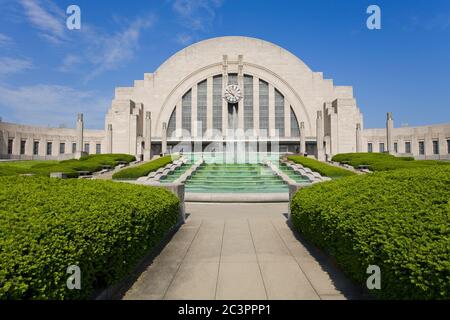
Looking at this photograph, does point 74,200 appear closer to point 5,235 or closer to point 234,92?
point 5,235

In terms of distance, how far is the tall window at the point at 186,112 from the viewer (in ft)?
163

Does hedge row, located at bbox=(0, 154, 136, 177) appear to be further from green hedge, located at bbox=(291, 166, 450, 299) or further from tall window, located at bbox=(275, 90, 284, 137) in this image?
tall window, located at bbox=(275, 90, 284, 137)

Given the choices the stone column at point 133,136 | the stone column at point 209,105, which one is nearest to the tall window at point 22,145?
the stone column at point 133,136

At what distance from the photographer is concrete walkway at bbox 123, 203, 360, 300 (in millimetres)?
4266

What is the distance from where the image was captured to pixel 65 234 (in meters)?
3.26

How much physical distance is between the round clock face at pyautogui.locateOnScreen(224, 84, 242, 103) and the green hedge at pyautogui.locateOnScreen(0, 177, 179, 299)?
44747 millimetres

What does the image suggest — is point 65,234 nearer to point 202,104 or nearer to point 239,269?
point 239,269

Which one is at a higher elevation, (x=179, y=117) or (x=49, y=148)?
(x=179, y=117)

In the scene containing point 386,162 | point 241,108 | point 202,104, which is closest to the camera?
point 386,162

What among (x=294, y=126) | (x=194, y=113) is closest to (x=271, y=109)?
(x=294, y=126)

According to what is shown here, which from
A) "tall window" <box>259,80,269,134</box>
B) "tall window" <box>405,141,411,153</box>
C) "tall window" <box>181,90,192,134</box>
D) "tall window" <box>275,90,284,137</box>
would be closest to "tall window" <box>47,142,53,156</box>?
"tall window" <box>181,90,192,134</box>

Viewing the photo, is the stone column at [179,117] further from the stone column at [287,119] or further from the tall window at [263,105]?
the stone column at [287,119]

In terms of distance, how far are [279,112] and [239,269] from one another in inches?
1866
